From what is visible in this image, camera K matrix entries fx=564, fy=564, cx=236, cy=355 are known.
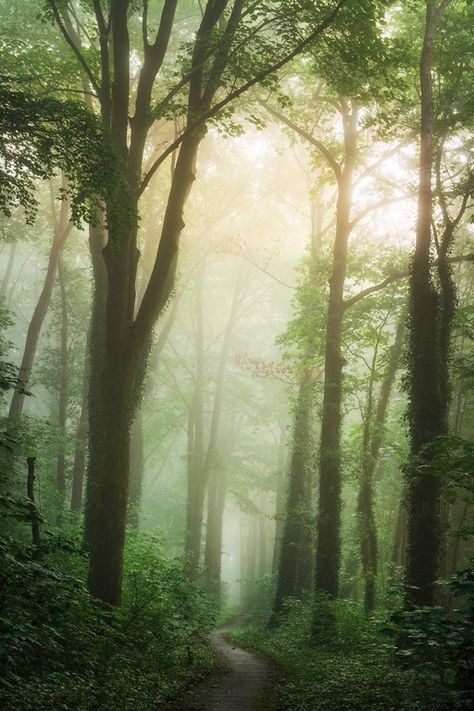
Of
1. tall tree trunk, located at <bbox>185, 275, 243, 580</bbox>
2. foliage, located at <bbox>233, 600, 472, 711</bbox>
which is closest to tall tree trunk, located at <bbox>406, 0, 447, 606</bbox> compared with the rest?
foliage, located at <bbox>233, 600, 472, 711</bbox>

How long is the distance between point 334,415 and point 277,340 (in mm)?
3524

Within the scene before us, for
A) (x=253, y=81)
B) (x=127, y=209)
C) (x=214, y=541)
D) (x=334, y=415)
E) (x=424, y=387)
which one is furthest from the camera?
(x=214, y=541)

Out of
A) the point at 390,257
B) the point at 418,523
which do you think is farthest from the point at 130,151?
the point at 390,257

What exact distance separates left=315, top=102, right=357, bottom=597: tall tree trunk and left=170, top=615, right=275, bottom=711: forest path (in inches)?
115

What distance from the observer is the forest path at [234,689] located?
7027 mm

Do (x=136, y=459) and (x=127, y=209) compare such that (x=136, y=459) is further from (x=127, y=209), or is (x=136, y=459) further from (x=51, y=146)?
(x=51, y=146)

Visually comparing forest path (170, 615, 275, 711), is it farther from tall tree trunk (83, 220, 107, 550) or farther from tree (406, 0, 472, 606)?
tall tree trunk (83, 220, 107, 550)

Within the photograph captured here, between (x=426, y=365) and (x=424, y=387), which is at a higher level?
(x=426, y=365)

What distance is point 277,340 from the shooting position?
17.0m

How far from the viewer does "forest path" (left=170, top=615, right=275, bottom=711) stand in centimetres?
703

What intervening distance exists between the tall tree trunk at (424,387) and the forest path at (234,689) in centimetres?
309

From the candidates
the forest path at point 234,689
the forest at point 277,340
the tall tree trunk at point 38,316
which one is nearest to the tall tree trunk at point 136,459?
the forest at point 277,340

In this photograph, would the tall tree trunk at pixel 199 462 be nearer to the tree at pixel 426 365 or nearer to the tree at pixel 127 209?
the tree at pixel 426 365

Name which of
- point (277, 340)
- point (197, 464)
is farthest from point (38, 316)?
point (197, 464)
